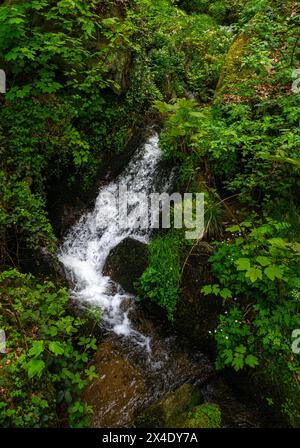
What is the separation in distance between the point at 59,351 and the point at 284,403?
9.09 feet

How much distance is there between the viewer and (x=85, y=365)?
472 cm

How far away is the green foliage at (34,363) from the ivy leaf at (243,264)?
2185 millimetres

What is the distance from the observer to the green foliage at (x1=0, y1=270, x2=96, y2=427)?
337 centimetres

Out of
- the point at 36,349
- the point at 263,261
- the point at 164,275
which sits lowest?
the point at 36,349

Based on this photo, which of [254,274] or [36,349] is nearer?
[36,349]

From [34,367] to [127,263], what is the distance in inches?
110

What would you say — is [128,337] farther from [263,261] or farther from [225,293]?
[263,261]

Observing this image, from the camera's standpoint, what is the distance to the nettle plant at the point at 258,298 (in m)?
4.20

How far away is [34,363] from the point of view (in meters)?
3.41

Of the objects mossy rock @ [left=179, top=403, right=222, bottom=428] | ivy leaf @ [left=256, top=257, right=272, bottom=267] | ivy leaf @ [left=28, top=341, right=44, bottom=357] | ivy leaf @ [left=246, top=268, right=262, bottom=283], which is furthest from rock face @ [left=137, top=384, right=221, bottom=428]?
ivy leaf @ [left=256, top=257, right=272, bottom=267]

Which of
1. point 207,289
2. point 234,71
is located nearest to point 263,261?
point 207,289

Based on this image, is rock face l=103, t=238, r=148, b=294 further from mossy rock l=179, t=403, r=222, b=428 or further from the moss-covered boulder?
mossy rock l=179, t=403, r=222, b=428

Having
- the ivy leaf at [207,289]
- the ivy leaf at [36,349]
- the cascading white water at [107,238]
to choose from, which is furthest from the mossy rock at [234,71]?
the ivy leaf at [36,349]

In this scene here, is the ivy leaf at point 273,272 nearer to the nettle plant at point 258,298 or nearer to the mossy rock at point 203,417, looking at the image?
the nettle plant at point 258,298
